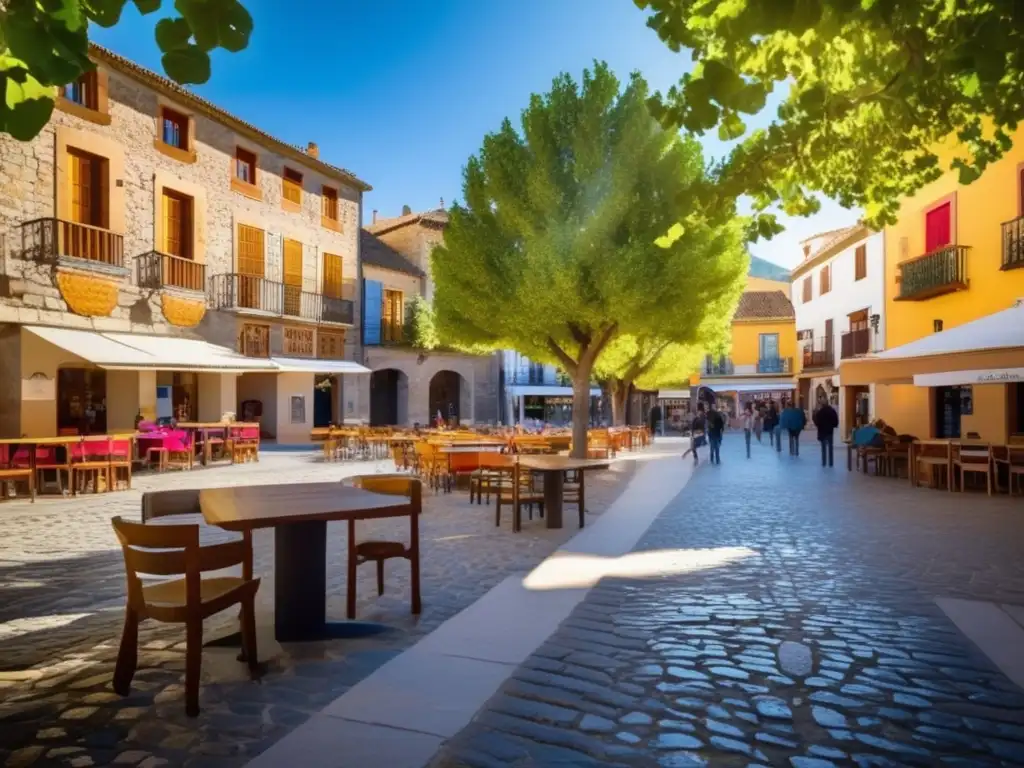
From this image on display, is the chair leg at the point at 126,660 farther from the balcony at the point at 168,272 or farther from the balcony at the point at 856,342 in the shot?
the balcony at the point at 856,342

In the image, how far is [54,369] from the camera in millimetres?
15500

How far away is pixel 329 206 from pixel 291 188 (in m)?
2.06

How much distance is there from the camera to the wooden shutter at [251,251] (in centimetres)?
2211

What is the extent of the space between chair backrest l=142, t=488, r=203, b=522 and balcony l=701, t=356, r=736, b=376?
144 feet

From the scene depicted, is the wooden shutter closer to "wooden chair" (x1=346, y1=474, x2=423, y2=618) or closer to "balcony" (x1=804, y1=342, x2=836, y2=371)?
"wooden chair" (x1=346, y1=474, x2=423, y2=618)

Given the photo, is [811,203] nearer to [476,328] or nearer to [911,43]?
[911,43]

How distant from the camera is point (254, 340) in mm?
22719

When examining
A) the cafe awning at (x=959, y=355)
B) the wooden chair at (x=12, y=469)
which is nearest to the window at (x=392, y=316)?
the wooden chair at (x=12, y=469)

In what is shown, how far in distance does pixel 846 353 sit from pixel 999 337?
17.5m

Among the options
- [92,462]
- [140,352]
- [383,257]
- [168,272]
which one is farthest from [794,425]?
[383,257]

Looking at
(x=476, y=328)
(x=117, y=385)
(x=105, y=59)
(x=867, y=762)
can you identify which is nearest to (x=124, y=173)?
(x=105, y=59)

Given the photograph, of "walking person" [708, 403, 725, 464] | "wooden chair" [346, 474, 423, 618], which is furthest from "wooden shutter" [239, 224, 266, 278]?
"wooden chair" [346, 474, 423, 618]

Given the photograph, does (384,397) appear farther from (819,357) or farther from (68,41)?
(68,41)

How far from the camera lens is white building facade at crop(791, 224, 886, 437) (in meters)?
23.8
